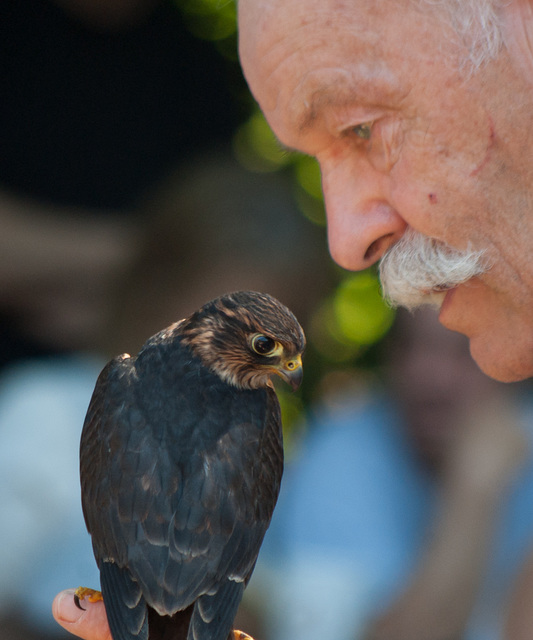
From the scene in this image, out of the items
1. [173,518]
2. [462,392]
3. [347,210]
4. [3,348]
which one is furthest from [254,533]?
[3,348]

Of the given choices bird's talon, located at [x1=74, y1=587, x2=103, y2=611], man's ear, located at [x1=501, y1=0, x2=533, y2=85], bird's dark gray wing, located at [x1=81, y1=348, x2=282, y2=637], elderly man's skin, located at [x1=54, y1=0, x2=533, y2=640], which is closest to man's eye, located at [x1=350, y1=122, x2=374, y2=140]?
elderly man's skin, located at [x1=54, y1=0, x2=533, y2=640]

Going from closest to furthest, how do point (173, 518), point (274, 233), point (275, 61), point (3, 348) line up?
point (173, 518)
point (275, 61)
point (274, 233)
point (3, 348)

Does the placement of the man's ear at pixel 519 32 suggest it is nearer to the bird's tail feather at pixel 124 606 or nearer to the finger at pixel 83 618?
the bird's tail feather at pixel 124 606

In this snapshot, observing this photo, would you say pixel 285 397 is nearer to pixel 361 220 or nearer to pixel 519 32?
pixel 361 220

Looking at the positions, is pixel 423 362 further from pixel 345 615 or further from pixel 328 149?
pixel 328 149

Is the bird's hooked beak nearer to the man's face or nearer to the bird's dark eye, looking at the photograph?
the bird's dark eye

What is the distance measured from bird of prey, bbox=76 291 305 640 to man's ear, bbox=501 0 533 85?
2.98ft

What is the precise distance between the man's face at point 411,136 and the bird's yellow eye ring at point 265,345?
12.8 inches

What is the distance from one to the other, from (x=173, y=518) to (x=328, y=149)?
113 centimetres

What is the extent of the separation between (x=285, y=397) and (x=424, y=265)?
6.58 feet

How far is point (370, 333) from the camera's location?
393cm

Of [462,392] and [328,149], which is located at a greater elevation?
[462,392]

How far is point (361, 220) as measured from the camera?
2.12 meters

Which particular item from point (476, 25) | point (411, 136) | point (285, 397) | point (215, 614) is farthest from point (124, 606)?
point (285, 397)
